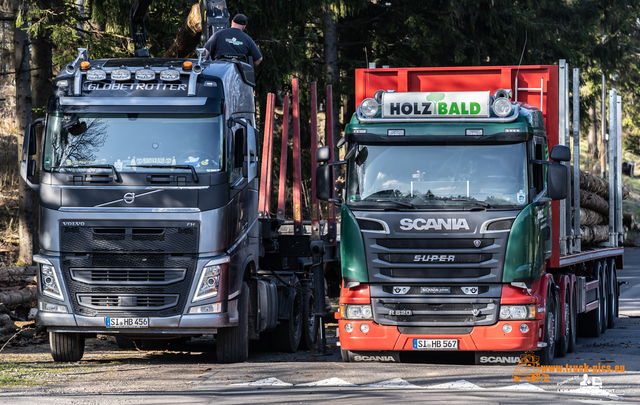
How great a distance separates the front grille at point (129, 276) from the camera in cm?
1045

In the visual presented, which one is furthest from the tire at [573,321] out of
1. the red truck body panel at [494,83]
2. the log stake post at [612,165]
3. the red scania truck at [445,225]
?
the log stake post at [612,165]

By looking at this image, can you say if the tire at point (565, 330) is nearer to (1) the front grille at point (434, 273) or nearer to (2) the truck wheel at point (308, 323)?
(1) the front grille at point (434, 273)

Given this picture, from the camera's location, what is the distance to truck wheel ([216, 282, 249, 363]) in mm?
11141

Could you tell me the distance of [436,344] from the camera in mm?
10070

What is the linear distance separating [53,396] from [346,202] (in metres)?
3.91

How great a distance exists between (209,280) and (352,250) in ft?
5.74

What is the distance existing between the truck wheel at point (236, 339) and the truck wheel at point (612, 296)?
346 inches

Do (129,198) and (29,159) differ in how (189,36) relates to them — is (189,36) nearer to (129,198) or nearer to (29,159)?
(29,159)

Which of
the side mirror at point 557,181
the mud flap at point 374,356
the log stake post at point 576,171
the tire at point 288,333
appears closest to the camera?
the side mirror at point 557,181

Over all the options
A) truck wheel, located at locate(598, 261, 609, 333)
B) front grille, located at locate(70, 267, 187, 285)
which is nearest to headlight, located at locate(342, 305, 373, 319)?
front grille, located at locate(70, 267, 187, 285)

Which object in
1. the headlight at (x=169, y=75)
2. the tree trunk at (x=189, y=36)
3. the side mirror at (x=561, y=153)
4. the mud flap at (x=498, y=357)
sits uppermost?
the tree trunk at (x=189, y=36)

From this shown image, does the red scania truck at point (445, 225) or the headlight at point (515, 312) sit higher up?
the red scania truck at point (445, 225)

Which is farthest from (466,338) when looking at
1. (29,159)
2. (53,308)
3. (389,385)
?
(29,159)

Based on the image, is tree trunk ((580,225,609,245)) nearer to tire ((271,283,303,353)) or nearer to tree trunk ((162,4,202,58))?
tire ((271,283,303,353))
